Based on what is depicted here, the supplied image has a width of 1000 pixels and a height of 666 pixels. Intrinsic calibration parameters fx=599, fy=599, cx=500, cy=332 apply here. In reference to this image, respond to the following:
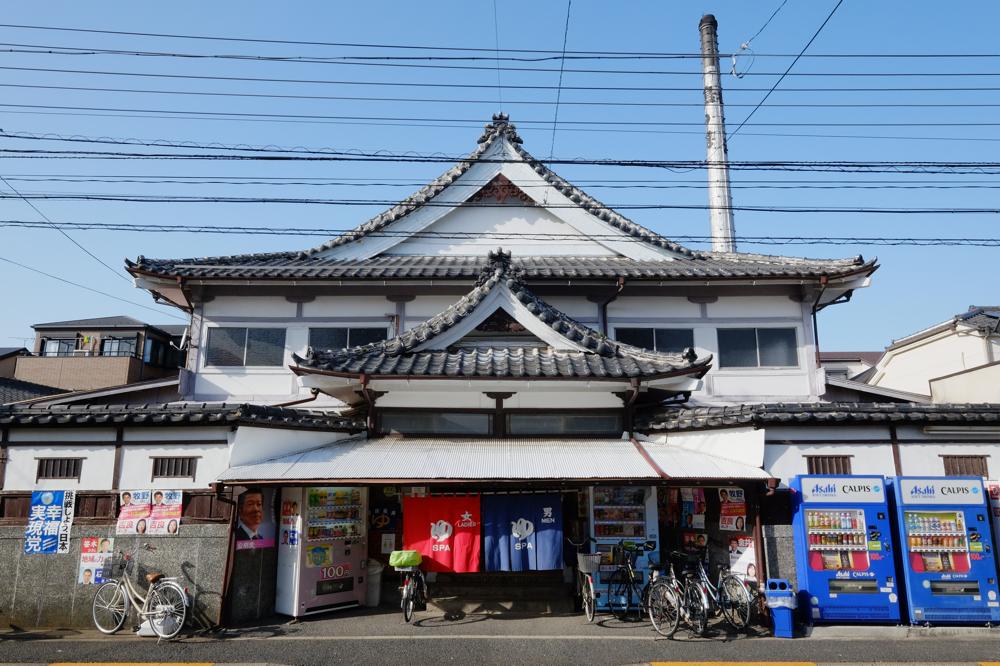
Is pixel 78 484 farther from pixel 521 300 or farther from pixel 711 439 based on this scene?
pixel 711 439

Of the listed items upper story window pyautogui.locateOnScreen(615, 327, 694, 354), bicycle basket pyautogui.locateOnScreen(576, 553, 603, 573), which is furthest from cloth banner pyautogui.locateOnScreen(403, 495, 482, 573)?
upper story window pyautogui.locateOnScreen(615, 327, 694, 354)

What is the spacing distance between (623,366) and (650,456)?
1.67 m

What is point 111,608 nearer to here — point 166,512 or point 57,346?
point 166,512

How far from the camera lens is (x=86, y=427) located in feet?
34.8

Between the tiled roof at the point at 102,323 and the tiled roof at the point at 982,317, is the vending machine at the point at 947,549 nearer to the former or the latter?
the tiled roof at the point at 982,317

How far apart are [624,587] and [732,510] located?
7.68 ft

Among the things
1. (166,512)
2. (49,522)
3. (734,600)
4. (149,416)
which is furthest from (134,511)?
(734,600)

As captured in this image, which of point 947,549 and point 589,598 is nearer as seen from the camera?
point 947,549

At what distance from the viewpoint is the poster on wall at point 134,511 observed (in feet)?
33.2

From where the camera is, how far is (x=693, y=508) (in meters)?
11.8

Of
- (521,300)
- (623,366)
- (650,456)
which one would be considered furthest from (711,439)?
(521,300)

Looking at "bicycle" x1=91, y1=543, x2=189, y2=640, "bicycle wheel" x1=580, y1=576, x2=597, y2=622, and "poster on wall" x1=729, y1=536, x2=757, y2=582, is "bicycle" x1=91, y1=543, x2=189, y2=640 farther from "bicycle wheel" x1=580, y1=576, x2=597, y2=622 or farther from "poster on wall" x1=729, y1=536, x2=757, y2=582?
"poster on wall" x1=729, y1=536, x2=757, y2=582

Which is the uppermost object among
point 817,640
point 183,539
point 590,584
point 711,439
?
point 711,439

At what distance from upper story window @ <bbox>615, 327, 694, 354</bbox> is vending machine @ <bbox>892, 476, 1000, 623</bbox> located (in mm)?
5986
